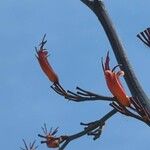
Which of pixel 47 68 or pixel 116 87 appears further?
pixel 47 68

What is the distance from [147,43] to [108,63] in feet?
0.72

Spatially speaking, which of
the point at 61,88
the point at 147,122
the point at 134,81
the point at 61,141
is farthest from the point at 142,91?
the point at 61,141

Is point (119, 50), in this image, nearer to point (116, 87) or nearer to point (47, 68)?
point (116, 87)

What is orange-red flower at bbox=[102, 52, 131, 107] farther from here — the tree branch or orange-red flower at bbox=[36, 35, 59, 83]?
orange-red flower at bbox=[36, 35, 59, 83]

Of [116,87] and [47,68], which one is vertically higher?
[47,68]

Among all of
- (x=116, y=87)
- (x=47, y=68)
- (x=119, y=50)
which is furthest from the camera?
(x=47, y=68)

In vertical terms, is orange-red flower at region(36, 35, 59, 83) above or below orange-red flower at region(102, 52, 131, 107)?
above

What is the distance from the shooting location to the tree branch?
226cm

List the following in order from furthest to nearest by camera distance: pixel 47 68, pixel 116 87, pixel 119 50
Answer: pixel 47 68
pixel 119 50
pixel 116 87

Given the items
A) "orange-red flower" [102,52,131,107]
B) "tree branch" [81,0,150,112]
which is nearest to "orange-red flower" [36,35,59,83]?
"tree branch" [81,0,150,112]

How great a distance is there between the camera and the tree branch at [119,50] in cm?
226

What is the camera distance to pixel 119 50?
240cm

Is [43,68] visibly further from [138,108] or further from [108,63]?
[138,108]

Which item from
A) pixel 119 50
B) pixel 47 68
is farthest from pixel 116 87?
pixel 47 68
